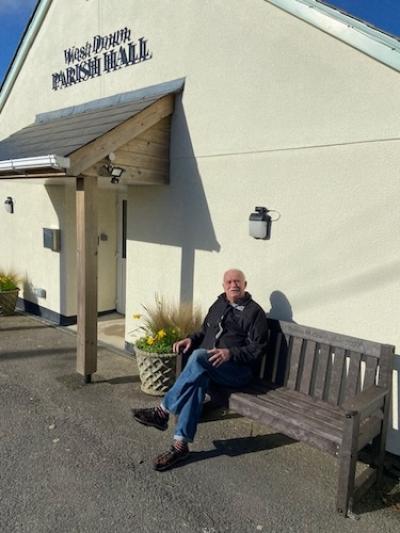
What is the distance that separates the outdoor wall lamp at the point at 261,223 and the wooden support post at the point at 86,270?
1702mm

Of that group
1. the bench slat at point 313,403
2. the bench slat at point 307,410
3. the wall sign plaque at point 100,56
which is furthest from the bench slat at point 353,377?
the wall sign plaque at point 100,56

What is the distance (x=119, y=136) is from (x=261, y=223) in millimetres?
1758

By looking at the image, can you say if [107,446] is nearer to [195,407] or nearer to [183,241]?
[195,407]

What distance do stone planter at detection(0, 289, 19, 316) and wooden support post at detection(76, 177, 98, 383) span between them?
3.40 metres

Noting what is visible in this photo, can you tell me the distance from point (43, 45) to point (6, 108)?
160 centimetres

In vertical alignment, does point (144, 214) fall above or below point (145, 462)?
above

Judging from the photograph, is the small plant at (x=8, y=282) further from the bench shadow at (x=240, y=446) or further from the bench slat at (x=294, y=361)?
the bench slat at (x=294, y=361)

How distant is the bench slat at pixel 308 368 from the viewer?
3572 mm

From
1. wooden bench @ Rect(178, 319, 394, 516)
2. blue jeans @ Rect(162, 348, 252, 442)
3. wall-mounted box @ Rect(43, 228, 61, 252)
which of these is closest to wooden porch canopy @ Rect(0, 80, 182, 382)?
wooden bench @ Rect(178, 319, 394, 516)

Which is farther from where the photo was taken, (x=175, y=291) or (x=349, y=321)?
(x=175, y=291)

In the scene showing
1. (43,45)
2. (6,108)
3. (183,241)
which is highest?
(43,45)

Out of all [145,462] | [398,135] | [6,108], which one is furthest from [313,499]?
[6,108]

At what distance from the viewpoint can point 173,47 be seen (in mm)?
4895

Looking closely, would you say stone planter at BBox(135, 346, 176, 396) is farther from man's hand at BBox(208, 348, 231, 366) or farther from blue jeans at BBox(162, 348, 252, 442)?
man's hand at BBox(208, 348, 231, 366)
